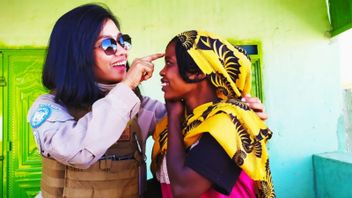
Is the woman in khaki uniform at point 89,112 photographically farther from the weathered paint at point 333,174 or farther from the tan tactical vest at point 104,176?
the weathered paint at point 333,174

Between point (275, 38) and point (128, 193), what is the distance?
10.9ft

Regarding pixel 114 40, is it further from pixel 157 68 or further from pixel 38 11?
pixel 38 11

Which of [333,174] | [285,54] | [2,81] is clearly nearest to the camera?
[2,81]

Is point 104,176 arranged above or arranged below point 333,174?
above

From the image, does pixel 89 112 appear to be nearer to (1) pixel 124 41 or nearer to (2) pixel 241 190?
(1) pixel 124 41

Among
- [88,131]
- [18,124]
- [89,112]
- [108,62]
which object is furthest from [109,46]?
[18,124]

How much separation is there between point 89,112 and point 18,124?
2786 mm

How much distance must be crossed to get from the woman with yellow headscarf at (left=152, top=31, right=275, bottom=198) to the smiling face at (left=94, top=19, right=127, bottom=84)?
203mm

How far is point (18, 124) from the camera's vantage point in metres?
3.59

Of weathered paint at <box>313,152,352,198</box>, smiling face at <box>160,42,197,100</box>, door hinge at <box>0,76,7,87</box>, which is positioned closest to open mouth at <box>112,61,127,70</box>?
smiling face at <box>160,42,197,100</box>

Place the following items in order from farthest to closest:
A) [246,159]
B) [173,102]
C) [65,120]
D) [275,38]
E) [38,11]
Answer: [275,38] → [38,11] → [173,102] → [65,120] → [246,159]

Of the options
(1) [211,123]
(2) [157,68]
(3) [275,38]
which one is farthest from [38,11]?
(1) [211,123]

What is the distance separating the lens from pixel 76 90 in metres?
1.25

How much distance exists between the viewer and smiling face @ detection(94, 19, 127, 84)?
1293 millimetres
